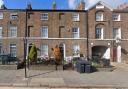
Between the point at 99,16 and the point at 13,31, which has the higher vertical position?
the point at 99,16

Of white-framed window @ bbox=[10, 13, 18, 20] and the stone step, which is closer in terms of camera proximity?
the stone step

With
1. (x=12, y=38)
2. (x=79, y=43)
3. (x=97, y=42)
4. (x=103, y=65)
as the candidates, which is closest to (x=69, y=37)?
(x=79, y=43)

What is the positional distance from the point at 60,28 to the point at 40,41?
11.7 feet

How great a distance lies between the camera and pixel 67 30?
41.6m

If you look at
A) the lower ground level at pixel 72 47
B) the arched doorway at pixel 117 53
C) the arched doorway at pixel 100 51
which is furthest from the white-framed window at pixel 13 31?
the arched doorway at pixel 117 53

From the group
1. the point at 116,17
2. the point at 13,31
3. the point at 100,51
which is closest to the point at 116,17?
the point at 116,17

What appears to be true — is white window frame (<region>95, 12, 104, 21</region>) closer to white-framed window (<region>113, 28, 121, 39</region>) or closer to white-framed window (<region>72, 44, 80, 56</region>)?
white-framed window (<region>113, 28, 121, 39</region>)

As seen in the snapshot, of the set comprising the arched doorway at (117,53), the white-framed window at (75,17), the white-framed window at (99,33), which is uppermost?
the white-framed window at (75,17)

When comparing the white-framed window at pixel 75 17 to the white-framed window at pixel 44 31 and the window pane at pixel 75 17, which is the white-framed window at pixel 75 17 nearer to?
the window pane at pixel 75 17

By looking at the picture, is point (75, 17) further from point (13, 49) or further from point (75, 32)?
point (13, 49)

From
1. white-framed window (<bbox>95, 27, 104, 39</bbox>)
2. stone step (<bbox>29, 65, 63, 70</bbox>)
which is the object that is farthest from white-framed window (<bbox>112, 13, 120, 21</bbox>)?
stone step (<bbox>29, 65, 63, 70</bbox>)

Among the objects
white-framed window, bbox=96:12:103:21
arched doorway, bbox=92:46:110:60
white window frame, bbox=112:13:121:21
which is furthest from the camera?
arched doorway, bbox=92:46:110:60

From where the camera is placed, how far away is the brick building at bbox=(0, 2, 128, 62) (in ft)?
136

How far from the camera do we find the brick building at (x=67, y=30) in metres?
41.3
